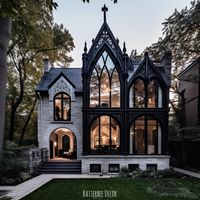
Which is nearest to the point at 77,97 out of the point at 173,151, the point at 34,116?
the point at 34,116

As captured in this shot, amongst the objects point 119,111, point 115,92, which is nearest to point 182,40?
point 115,92

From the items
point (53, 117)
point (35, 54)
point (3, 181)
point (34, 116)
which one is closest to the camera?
point (3, 181)

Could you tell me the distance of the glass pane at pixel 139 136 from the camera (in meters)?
17.6

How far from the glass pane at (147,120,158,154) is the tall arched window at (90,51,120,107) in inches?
110

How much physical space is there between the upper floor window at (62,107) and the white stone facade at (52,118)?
248 mm

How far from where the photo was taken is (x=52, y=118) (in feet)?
63.6

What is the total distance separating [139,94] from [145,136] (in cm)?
303

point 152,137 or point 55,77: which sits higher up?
point 55,77

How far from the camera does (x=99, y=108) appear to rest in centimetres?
1738

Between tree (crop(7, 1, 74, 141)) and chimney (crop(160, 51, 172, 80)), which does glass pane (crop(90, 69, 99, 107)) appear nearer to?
tree (crop(7, 1, 74, 141))

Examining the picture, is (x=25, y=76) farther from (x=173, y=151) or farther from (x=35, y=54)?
(x=173, y=151)

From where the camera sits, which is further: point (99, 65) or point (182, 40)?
point (182, 40)

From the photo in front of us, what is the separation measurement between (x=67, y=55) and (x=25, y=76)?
604 cm

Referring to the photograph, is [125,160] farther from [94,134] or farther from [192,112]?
[192,112]
